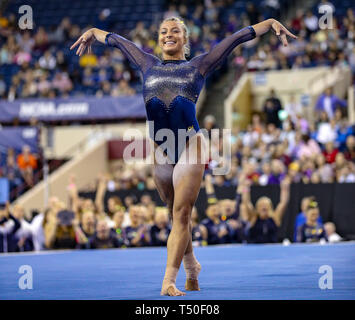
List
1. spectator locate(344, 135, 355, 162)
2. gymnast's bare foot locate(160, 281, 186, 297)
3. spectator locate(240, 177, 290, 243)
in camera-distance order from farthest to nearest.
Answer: spectator locate(344, 135, 355, 162) → spectator locate(240, 177, 290, 243) → gymnast's bare foot locate(160, 281, 186, 297)

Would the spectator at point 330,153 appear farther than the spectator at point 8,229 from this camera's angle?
Yes

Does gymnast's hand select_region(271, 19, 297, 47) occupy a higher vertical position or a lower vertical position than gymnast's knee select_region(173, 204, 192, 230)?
higher

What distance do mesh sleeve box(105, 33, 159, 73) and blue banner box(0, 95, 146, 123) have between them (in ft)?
41.9

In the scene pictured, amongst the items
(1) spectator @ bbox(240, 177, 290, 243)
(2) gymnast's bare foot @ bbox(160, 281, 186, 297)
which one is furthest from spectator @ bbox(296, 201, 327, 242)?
(2) gymnast's bare foot @ bbox(160, 281, 186, 297)

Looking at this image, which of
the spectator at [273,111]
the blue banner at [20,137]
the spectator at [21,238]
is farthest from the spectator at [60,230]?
the blue banner at [20,137]

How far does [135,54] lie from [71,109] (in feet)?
45.6

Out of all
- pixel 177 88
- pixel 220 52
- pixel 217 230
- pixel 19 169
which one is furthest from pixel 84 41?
pixel 19 169

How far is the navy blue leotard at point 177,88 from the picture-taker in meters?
4.99

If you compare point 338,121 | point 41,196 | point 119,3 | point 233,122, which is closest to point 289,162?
point 338,121

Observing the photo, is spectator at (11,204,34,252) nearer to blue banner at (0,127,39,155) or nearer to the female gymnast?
the female gymnast

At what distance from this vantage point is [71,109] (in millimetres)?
18891

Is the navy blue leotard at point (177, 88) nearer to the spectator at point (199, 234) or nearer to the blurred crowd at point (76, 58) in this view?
the spectator at point (199, 234)

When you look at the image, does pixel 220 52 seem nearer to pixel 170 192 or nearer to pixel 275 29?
pixel 275 29

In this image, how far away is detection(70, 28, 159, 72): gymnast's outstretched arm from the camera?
5.18m
